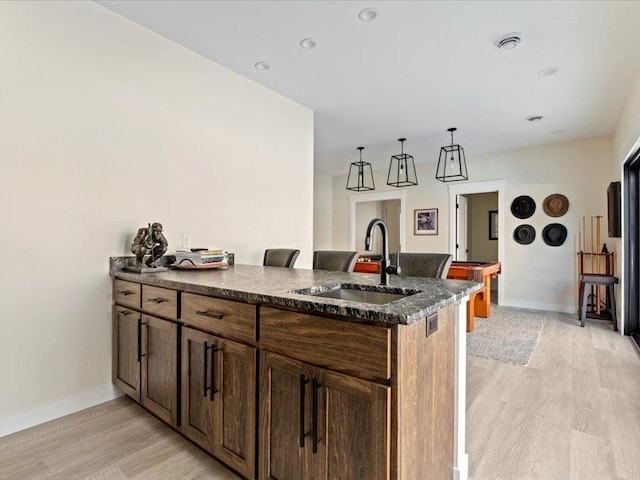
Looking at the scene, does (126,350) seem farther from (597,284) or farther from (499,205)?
(499,205)

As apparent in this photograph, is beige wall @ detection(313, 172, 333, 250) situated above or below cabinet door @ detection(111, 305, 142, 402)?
above

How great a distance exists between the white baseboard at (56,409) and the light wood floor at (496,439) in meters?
0.05

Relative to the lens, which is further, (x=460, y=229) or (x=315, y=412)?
(x=460, y=229)

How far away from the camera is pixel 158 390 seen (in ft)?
6.34

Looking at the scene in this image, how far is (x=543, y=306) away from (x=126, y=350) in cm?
588

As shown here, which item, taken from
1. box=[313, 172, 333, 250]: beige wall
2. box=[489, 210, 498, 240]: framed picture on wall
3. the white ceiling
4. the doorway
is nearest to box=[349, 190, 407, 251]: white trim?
box=[313, 172, 333, 250]: beige wall

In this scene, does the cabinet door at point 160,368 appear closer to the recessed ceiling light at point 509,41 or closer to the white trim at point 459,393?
the white trim at point 459,393

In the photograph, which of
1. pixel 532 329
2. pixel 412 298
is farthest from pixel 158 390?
pixel 532 329

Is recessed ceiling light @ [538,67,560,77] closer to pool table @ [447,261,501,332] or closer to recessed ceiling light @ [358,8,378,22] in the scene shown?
recessed ceiling light @ [358,8,378,22]

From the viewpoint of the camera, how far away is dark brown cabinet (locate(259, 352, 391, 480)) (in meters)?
1.09

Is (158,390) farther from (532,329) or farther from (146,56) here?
(532,329)

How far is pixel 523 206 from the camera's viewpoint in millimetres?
5695

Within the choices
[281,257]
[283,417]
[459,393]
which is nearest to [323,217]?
[281,257]

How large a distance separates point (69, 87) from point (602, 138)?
21.3ft
